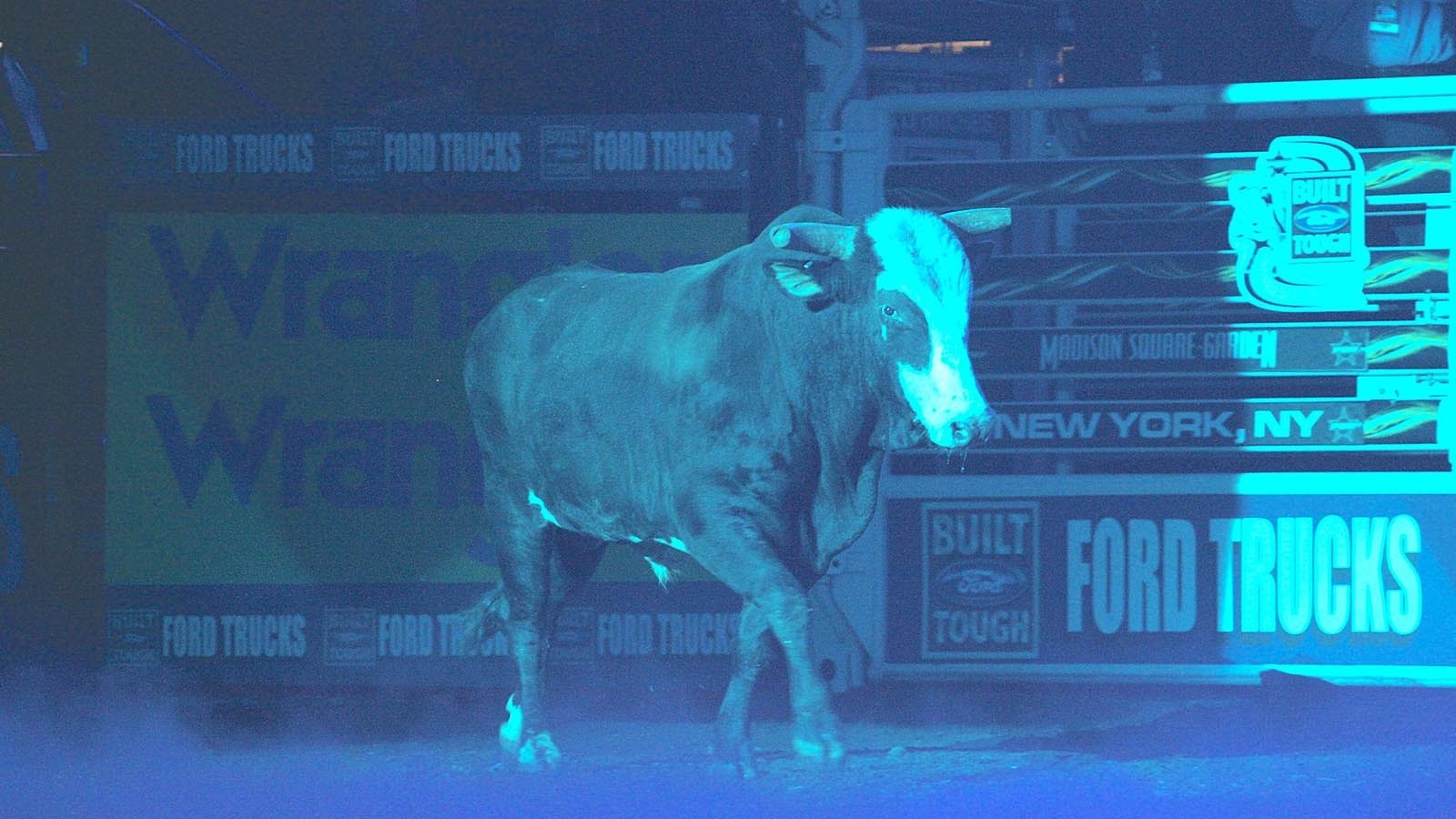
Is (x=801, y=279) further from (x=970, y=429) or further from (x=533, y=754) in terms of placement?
(x=533, y=754)

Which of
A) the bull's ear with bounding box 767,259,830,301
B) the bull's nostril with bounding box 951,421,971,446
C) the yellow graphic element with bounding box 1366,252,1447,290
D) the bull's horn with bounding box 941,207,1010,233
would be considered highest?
the bull's horn with bounding box 941,207,1010,233

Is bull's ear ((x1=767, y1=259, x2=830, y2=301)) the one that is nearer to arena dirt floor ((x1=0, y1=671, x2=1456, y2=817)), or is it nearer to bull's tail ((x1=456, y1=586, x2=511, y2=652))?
arena dirt floor ((x1=0, y1=671, x2=1456, y2=817))

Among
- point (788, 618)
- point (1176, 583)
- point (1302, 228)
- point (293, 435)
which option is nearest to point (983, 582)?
point (1176, 583)

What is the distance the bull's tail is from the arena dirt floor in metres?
0.41

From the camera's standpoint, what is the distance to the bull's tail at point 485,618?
6.60 meters

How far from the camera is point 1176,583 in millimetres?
7219

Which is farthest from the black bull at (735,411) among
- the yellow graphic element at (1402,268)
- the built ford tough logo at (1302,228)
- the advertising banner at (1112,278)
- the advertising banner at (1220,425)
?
the yellow graphic element at (1402,268)

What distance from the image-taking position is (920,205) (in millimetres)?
7332

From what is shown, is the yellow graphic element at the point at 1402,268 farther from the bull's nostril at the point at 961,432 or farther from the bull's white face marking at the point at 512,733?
the bull's white face marking at the point at 512,733

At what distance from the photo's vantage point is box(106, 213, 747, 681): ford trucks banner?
7461 millimetres

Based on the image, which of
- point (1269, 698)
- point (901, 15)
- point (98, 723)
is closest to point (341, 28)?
point (901, 15)

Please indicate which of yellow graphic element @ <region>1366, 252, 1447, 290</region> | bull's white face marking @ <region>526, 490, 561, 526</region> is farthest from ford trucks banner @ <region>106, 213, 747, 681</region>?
yellow graphic element @ <region>1366, 252, 1447, 290</region>

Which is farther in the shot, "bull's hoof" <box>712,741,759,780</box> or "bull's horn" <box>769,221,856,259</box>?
"bull's hoof" <box>712,741,759,780</box>

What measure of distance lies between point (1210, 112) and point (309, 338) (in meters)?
3.72
